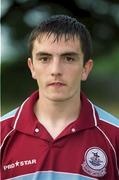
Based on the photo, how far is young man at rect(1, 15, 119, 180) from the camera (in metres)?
2.49

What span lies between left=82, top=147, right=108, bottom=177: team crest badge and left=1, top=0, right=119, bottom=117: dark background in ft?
27.5

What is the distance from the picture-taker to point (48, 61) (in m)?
2.50

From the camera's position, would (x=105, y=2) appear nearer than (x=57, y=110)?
No

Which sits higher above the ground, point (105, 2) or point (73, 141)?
point (105, 2)

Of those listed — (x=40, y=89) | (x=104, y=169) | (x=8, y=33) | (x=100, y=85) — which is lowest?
(x=104, y=169)

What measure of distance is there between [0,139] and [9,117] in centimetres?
14

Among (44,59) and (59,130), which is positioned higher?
(44,59)

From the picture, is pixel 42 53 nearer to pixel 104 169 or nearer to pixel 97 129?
pixel 97 129

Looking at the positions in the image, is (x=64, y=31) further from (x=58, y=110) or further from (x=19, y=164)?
(x=19, y=164)

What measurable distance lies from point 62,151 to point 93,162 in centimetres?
16

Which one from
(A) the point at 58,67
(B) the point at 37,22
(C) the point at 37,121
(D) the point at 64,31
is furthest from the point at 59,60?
(B) the point at 37,22

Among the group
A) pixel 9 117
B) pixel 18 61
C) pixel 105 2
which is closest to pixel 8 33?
pixel 18 61

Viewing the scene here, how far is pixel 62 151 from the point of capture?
2.52 m

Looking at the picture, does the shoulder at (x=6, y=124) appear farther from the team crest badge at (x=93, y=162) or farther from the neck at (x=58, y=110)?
the team crest badge at (x=93, y=162)
